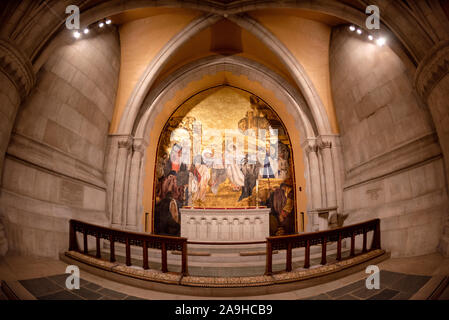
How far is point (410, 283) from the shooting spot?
273cm

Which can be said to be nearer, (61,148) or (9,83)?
(9,83)

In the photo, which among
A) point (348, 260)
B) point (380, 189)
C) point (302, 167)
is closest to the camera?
point (348, 260)

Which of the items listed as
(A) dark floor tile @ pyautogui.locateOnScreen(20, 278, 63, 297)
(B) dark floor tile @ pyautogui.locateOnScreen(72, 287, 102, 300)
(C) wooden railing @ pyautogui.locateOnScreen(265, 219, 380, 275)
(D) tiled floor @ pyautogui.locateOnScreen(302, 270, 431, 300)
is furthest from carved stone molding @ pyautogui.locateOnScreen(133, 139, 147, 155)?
(D) tiled floor @ pyautogui.locateOnScreen(302, 270, 431, 300)

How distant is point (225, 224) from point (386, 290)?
4399 millimetres

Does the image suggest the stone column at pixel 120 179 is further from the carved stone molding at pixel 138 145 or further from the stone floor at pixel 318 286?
the stone floor at pixel 318 286

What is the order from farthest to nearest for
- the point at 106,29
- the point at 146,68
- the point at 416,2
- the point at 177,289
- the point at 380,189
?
the point at 146,68, the point at 106,29, the point at 380,189, the point at 416,2, the point at 177,289

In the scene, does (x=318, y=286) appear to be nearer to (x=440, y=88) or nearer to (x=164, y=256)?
(x=164, y=256)

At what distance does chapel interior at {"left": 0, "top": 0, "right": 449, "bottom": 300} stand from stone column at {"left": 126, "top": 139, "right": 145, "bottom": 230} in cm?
6

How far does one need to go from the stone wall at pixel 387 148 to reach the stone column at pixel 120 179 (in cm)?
663

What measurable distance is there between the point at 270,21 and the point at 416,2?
12.3 feet

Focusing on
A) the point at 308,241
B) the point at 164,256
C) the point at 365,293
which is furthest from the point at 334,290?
the point at 164,256

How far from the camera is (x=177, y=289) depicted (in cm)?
308
